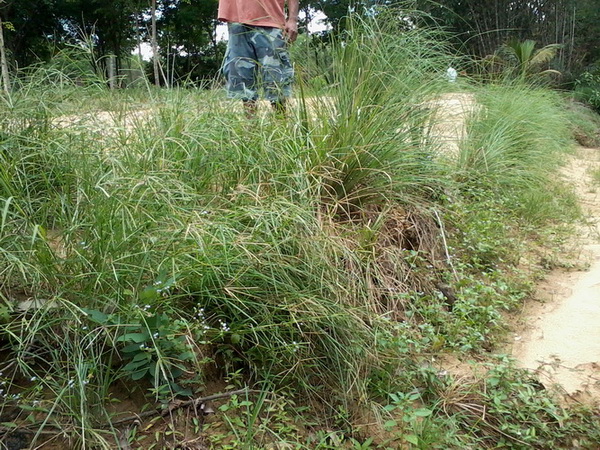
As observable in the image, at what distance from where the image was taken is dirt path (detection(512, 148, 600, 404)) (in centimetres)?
213

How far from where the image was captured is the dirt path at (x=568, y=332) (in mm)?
2133

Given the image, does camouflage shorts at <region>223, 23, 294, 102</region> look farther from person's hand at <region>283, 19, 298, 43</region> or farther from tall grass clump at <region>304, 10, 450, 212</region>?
tall grass clump at <region>304, 10, 450, 212</region>

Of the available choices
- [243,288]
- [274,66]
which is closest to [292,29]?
[274,66]

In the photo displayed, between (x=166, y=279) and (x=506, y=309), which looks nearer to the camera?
(x=166, y=279)

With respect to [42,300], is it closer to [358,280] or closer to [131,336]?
[131,336]

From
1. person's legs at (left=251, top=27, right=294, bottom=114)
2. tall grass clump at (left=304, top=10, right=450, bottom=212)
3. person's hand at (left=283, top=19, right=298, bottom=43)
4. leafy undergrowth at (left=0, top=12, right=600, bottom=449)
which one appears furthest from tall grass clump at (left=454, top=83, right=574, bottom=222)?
person's hand at (left=283, top=19, right=298, bottom=43)

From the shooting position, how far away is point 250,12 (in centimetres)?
355

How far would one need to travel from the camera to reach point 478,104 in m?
4.93

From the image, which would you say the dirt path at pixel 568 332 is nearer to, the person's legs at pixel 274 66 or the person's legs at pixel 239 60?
the person's legs at pixel 274 66

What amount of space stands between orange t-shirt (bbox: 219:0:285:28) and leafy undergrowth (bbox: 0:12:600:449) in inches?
31.3

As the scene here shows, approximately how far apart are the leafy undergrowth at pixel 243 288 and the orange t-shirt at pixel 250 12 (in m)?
0.80

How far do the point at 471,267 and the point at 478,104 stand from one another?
7.94 feet

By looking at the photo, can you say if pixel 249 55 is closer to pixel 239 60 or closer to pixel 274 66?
pixel 239 60

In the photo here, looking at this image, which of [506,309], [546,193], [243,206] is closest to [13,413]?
[243,206]
